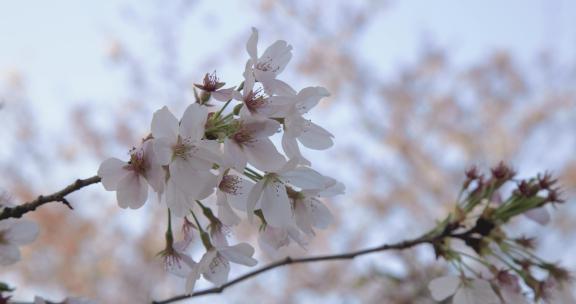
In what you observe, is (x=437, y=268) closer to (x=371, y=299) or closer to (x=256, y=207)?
(x=371, y=299)

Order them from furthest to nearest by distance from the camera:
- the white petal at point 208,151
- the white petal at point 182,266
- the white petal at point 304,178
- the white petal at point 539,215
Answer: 1. the white petal at point 539,215
2. the white petal at point 182,266
3. the white petal at point 304,178
4. the white petal at point 208,151

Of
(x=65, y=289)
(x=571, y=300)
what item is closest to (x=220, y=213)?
(x=571, y=300)

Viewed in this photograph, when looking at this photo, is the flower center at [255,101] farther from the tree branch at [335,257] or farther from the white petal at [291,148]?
the tree branch at [335,257]

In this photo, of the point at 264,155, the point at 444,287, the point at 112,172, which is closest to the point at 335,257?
the point at 444,287

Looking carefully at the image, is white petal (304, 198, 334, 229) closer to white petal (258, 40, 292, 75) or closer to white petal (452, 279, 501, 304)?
white petal (258, 40, 292, 75)

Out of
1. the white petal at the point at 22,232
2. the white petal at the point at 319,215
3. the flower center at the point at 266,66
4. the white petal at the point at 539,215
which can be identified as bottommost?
the white petal at the point at 319,215

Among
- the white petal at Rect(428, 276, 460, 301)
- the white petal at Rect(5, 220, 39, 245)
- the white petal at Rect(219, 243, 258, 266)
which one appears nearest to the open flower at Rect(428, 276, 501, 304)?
the white petal at Rect(428, 276, 460, 301)

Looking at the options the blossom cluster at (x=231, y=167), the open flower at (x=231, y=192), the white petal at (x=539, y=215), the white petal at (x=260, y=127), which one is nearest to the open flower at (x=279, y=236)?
the blossom cluster at (x=231, y=167)
